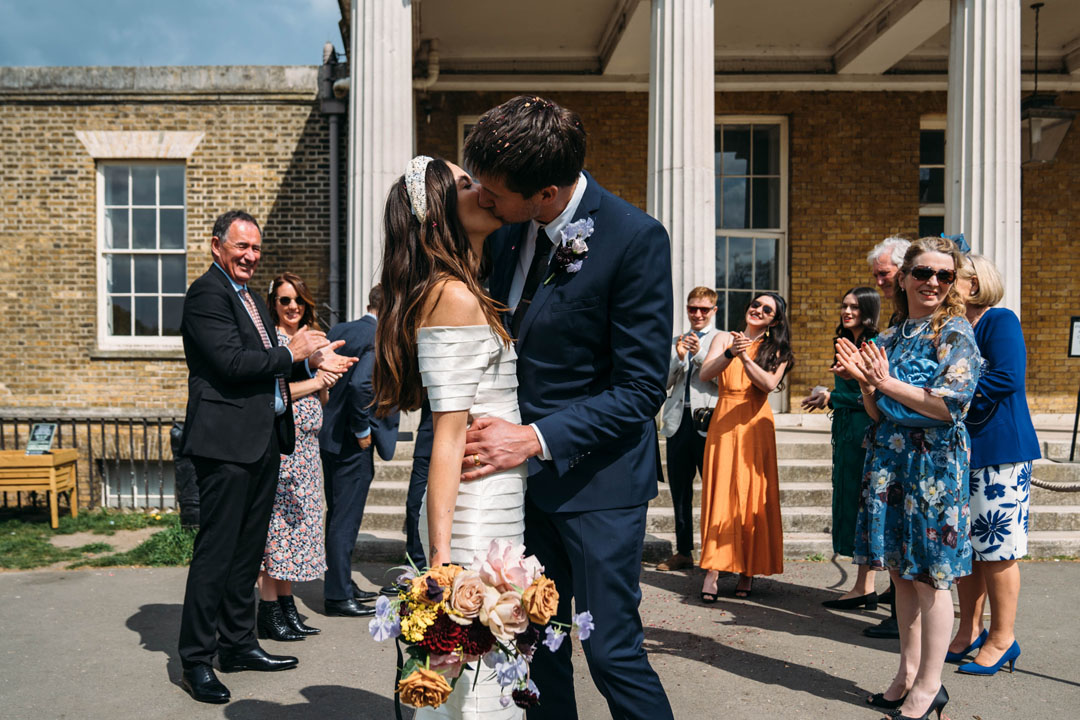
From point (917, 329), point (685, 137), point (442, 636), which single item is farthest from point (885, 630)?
point (685, 137)

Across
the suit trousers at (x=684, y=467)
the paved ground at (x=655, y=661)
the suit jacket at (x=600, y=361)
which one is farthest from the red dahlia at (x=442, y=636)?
the suit trousers at (x=684, y=467)

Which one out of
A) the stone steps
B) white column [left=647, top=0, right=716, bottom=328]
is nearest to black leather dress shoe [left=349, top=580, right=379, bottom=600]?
the stone steps

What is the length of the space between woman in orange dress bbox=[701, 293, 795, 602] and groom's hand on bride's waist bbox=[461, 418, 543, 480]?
3.96 meters

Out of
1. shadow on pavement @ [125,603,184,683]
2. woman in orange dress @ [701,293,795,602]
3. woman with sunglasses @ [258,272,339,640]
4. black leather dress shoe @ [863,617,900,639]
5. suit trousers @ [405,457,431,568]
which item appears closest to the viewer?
shadow on pavement @ [125,603,184,683]

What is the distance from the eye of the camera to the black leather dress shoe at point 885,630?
529cm

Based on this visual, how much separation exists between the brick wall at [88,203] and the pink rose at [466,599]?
35.9 ft

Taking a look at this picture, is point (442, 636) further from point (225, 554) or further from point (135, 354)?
point (135, 354)

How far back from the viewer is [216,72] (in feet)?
40.4

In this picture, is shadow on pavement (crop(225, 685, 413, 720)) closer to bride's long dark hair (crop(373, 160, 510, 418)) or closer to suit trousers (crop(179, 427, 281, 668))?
suit trousers (crop(179, 427, 281, 668))

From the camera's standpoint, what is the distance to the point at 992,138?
31.0 ft

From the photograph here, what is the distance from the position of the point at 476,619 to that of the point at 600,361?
86 centimetres

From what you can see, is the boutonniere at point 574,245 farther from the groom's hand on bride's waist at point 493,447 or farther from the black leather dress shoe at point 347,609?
the black leather dress shoe at point 347,609

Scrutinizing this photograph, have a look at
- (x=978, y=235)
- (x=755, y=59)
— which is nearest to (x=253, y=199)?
(x=755, y=59)

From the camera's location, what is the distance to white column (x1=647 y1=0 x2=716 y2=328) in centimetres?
912
